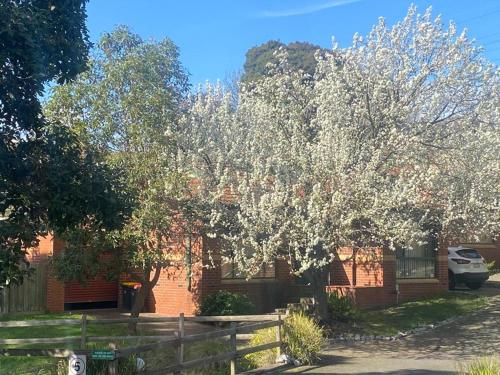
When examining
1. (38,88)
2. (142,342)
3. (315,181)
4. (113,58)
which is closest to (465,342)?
(315,181)

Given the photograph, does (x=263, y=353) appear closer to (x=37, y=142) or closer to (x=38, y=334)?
(x=38, y=334)

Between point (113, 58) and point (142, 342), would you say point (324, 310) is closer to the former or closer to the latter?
point (142, 342)

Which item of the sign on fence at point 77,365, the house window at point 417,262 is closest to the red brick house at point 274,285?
the house window at point 417,262

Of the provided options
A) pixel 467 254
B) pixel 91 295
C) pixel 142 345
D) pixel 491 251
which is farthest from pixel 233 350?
pixel 491 251

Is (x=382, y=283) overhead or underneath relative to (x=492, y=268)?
underneath

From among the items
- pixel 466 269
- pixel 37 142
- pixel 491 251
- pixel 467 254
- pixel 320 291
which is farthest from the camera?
pixel 491 251

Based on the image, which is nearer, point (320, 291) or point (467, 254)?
point (320, 291)

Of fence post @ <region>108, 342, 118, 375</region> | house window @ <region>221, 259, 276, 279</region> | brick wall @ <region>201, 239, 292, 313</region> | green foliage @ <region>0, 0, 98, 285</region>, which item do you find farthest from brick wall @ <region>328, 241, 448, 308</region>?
green foliage @ <region>0, 0, 98, 285</region>

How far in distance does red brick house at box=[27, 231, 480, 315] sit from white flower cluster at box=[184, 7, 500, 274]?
16.0ft

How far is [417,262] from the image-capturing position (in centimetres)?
2078

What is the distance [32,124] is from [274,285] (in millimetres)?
14134

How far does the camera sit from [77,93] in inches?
526

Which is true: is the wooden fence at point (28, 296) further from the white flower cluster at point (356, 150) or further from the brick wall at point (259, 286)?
the white flower cluster at point (356, 150)

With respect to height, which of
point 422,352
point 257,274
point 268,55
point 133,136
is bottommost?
point 422,352
